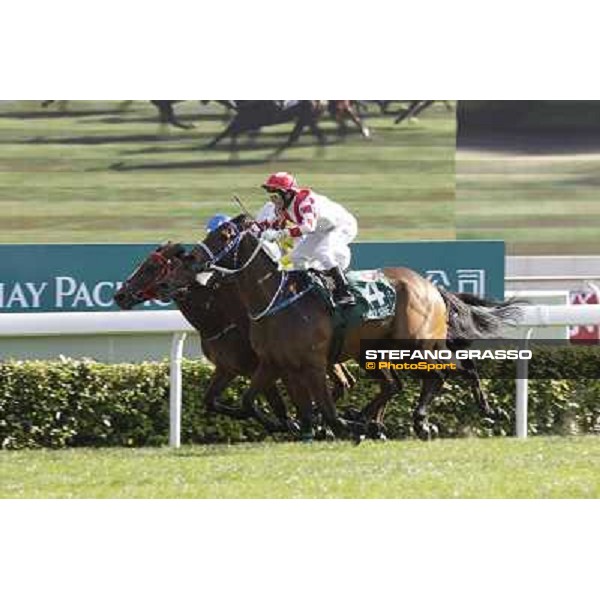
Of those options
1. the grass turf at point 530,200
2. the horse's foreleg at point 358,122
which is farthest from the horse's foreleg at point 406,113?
the grass turf at point 530,200

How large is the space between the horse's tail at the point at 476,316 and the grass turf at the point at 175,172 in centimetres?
435

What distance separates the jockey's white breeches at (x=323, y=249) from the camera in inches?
328

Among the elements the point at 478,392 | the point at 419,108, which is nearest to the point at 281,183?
the point at 478,392

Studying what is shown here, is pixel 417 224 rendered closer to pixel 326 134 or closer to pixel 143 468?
pixel 326 134

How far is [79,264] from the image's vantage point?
34.3 ft

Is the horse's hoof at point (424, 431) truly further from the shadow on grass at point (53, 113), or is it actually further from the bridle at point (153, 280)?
the shadow on grass at point (53, 113)

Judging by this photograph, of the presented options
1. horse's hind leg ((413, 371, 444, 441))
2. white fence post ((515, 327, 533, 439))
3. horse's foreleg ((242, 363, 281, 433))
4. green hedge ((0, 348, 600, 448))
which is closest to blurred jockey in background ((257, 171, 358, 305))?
horse's foreleg ((242, 363, 281, 433))

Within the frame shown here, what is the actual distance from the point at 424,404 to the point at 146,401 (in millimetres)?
1607

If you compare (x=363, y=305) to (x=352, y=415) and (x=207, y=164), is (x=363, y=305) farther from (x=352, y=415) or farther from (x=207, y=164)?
(x=207, y=164)

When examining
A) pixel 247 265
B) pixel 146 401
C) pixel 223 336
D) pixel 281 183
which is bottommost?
pixel 146 401

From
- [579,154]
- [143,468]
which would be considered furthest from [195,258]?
[579,154]

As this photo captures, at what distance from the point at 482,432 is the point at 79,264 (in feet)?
9.21

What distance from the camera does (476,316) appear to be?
8.99 m

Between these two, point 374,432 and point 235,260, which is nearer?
point 235,260
